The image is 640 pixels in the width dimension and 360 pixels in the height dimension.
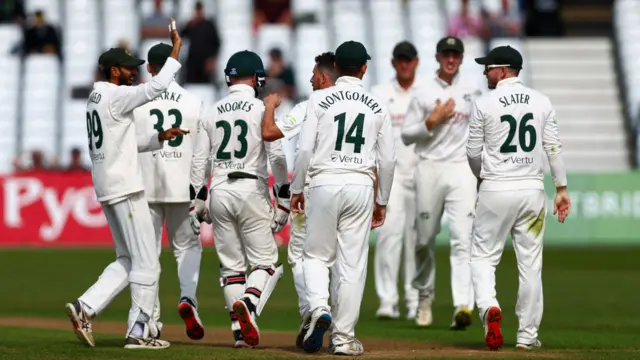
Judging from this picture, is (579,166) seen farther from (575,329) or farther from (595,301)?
(575,329)

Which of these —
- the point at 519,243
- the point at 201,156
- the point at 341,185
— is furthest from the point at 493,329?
the point at 201,156

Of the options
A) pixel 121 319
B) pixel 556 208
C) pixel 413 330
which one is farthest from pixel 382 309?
pixel 556 208

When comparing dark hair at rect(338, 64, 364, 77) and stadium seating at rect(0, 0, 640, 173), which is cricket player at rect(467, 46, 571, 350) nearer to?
dark hair at rect(338, 64, 364, 77)

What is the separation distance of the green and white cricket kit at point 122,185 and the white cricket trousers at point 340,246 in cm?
140

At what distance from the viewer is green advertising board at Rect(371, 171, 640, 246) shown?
83.3 ft

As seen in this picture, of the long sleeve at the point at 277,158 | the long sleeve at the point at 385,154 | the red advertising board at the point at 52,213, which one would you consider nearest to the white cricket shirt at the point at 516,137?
the long sleeve at the point at 385,154

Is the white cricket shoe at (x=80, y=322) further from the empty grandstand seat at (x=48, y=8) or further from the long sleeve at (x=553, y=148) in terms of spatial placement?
the empty grandstand seat at (x=48, y=8)

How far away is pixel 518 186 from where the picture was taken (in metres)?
10.7

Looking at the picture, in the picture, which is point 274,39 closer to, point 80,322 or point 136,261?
point 136,261

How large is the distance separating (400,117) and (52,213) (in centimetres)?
1215

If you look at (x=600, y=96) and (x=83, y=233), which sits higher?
(x=600, y=96)

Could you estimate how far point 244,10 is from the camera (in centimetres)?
3231

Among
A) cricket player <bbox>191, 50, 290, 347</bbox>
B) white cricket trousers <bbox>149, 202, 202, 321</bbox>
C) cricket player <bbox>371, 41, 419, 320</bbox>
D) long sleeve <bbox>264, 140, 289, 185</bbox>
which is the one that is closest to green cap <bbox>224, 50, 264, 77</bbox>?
cricket player <bbox>191, 50, 290, 347</bbox>

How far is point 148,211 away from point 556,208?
10.8 ft
